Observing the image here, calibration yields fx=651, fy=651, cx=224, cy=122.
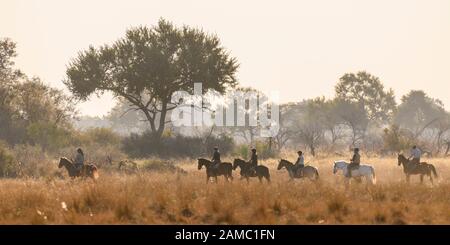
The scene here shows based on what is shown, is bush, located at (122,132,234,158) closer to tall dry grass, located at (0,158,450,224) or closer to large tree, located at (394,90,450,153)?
tall dry grass, located at (0,158,450,224)

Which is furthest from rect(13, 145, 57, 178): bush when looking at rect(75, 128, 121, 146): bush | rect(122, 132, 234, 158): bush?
rect(75, 128, 121, 146): bush

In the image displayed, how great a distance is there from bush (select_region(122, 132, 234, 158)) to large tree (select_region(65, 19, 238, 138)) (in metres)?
4.30

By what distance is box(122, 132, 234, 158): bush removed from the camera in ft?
160

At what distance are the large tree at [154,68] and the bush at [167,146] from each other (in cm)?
430

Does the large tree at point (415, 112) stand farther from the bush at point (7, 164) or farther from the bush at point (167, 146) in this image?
the bush at point (7, 164)

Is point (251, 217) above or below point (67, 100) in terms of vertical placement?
below

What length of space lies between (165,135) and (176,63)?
6695 mm

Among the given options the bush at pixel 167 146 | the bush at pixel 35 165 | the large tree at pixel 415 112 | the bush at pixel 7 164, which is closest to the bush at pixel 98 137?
the bush at pixel 167 146

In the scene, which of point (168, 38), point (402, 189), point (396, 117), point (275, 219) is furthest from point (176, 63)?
point (396, 117)

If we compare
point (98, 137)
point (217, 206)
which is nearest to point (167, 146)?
point (98, 137)
